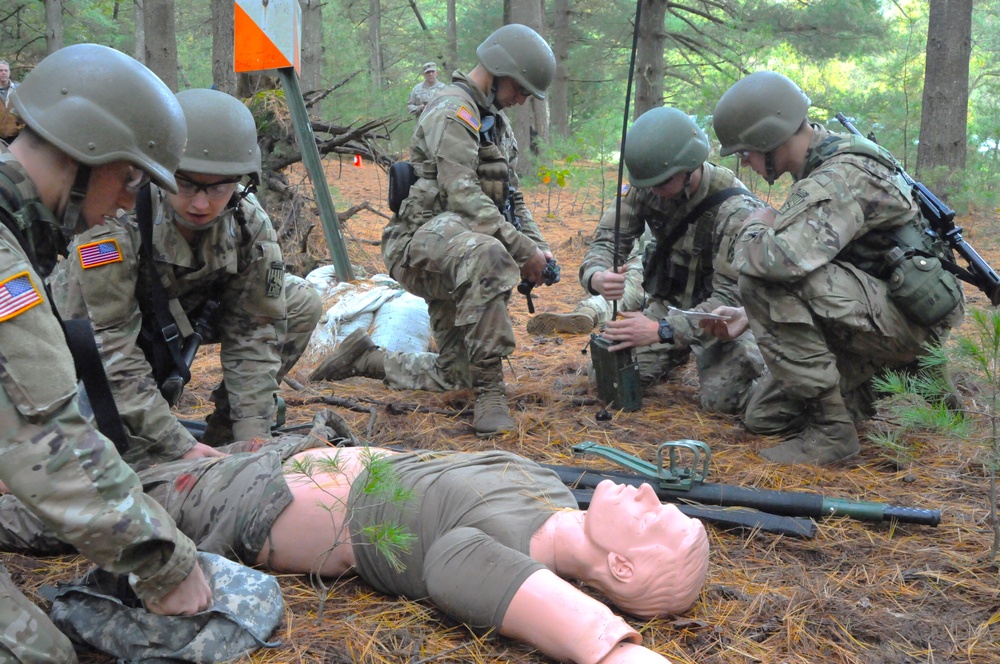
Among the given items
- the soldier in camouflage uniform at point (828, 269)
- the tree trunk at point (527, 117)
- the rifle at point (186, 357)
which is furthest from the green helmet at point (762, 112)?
the tree trunk at point (527, 117)

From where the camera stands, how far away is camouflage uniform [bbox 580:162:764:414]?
4594 mm

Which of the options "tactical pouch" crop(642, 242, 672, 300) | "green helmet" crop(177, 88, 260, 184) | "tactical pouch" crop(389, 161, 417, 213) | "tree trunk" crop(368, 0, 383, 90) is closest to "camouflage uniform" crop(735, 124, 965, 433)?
"tactical pouch" crop(642, 242, 672, 300)

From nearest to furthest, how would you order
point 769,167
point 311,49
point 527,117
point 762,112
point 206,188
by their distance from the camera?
point 206,188 < point 762,112 < point 769,167 < point 527,117 < point 311,49

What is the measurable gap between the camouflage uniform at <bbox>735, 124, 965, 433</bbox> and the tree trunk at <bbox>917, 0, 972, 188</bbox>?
5.72 meters

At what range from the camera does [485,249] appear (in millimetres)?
4398

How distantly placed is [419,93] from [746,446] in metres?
9.02

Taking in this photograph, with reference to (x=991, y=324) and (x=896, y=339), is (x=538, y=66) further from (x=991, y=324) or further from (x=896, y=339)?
(x=991, y=324)

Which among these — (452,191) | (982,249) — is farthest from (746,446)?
(982,249)

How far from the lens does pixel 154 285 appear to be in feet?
11.2

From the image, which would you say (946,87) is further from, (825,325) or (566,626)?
(566,626)

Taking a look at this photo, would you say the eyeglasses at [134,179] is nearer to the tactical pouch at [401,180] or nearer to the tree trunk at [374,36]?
the tactical pouch at [401,180]

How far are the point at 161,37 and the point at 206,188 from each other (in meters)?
6.70

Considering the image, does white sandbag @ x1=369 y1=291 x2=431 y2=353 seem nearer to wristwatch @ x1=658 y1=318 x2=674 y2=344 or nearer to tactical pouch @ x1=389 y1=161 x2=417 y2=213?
tactical pouch @ x1=389 y1=161 x2=417 y2=213

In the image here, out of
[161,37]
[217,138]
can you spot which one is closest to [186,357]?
[217,138]
